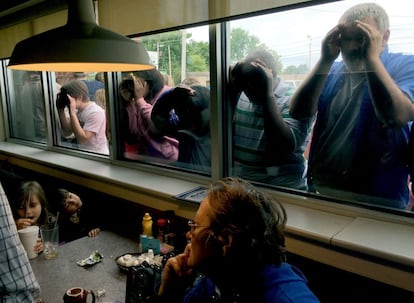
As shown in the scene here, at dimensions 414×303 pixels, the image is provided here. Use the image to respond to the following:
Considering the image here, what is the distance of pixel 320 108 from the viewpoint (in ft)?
5.16

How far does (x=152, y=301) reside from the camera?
1.21 meters

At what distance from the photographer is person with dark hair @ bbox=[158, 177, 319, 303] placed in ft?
2.87

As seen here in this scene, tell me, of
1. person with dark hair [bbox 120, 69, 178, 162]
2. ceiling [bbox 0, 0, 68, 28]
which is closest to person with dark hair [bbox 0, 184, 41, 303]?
person with dark hair [bbox 120, 69, 178, 162]

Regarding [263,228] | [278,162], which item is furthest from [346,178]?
[263,228]

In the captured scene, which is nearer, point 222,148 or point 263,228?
point 263,228

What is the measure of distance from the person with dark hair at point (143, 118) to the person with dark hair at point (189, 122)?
2.3 inches

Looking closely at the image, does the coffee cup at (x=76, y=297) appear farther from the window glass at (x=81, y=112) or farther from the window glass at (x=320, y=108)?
the window glass at (x=81, y=112)

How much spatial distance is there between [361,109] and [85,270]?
4.48ft

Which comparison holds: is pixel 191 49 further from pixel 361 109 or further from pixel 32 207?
pixel 32 207

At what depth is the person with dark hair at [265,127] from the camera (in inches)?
66.4

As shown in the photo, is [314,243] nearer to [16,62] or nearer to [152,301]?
[152,301]

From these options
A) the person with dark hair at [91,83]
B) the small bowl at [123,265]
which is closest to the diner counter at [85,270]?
the small bowl at [123,265]

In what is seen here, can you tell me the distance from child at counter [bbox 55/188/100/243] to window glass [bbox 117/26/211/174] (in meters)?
0.51

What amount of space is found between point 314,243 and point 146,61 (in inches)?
35.9
